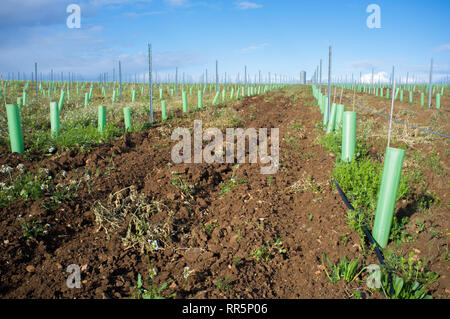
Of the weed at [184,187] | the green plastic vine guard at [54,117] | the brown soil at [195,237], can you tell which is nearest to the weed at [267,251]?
the brown soil at [195,237]

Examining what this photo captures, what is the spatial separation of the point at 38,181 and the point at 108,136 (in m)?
2.59

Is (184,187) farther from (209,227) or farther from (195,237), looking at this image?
(195,237)

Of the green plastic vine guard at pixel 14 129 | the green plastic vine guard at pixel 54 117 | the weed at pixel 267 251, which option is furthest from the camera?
the green plastic vine guard at pixel 54 117

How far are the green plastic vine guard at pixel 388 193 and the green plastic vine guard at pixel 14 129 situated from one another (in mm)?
4957

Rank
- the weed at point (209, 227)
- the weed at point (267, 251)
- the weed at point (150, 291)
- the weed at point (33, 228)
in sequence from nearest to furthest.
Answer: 1. the weed at point (150, 291)
2. the weed at point (267, 251)
3. the weed at point (33, 228)
4. the weed at point (209, 227)

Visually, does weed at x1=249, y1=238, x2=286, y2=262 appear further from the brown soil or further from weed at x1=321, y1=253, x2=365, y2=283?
weed at x1=321, y1=253, x2=365, y2=283

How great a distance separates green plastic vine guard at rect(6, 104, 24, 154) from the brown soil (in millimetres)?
188

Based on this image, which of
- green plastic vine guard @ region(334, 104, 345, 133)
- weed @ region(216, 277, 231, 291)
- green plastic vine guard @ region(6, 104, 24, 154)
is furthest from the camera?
green plastic vine guard @ region(334, 104, 345, 133)

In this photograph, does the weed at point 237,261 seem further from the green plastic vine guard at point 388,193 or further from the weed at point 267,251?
the green plastic vine guard at point 388,193

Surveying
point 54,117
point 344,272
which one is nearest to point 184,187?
point 344,272

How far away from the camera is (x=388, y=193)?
2.79 metres

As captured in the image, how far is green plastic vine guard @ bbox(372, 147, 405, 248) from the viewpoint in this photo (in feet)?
9.02

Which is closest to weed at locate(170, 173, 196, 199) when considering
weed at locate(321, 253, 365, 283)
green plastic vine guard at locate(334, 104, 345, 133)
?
weed at locate(321, 253, 365, 283)

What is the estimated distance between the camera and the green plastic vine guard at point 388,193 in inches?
108
